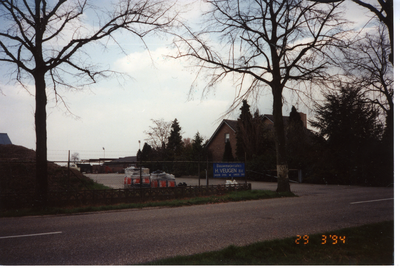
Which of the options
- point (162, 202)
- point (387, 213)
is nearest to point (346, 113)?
point (387, 213)

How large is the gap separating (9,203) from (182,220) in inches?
270

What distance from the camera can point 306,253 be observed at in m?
5.04

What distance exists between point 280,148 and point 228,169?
3.14m

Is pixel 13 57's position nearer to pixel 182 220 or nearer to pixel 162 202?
pixel 162 202

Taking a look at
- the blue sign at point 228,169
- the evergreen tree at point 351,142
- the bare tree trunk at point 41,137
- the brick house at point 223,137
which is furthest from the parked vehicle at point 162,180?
the brick house at point 223,137

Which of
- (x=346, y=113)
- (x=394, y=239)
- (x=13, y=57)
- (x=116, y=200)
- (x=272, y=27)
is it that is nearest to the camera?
(x=394, y=239)

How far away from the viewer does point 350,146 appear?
72.9 feet

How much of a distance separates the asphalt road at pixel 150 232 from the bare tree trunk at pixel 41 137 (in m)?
2.04

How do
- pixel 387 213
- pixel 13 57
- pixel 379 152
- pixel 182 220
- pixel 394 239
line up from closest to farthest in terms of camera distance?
pixel 394 239, pixel 182 220, pixel 387 213, pixel 13 57, pixel 379 152

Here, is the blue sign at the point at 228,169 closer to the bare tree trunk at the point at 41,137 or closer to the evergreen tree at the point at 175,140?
the bare tree trunk at the point at 41,137

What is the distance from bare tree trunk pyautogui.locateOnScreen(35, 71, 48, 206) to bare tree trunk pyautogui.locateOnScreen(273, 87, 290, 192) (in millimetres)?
11114

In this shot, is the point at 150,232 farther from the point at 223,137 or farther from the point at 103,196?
the point at 223,137
